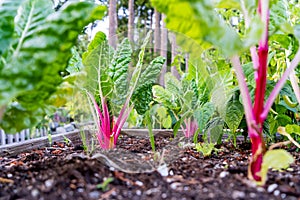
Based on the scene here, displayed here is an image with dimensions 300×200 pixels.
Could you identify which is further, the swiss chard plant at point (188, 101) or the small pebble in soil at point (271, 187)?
the swiss chard plant at point (188, 101)

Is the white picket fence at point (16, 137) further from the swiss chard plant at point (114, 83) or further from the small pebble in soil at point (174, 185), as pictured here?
the small pebble in soil at point (174, 185)

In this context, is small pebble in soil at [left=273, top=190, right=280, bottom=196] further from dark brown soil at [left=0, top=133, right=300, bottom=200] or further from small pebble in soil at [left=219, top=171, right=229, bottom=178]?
small pebble in soil at [left=219, top=171, right=229, bottom=178]

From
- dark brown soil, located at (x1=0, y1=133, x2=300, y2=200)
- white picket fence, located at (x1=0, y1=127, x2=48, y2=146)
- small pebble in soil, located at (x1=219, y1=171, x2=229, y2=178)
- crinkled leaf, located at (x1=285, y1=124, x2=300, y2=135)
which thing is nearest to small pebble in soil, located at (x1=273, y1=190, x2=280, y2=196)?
dark brown soil, located at (x1=0, y1=133, x2=300, y2=200)

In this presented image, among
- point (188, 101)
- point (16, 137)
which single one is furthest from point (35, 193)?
point (16, 137)

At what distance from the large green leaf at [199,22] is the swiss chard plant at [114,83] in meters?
0.46

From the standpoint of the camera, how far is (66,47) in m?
0.72

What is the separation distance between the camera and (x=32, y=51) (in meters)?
0.67

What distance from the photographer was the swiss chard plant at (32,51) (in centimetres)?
66

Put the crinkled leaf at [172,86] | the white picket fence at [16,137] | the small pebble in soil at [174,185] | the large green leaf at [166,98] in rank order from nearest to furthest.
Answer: the small pebble in soil at [174,185], the crinkled leaf at [172,86], the large green leaf at [166,98], the white picket fence at [16,137]

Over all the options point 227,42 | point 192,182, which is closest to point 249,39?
point 227,42

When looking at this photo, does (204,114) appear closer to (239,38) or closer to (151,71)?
(151,71)

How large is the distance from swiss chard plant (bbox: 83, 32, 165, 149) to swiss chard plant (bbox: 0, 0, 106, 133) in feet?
0.96

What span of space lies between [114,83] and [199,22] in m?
0.60

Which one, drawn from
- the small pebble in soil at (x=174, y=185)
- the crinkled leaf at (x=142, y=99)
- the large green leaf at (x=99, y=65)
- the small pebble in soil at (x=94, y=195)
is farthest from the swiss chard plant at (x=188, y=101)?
the small pebble in soil at (x=94, y=195)
